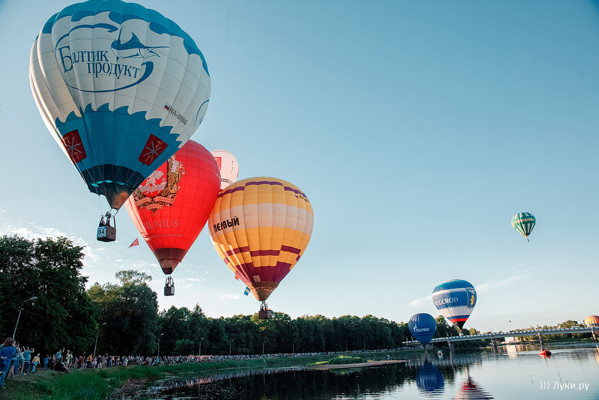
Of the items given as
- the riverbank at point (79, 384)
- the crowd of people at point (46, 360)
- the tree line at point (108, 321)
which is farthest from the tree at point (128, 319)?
the riverbank at point (79, 384)

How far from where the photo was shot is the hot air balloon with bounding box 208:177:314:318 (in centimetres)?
2550

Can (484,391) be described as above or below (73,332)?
below

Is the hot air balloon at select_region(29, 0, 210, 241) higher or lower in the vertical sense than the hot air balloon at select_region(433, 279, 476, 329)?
higher

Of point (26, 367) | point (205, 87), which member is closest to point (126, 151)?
point (205, 87)

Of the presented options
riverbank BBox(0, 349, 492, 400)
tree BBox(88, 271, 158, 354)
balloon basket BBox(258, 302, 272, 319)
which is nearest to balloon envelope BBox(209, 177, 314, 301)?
balloon basket BBox(258, 302, 272, 319)

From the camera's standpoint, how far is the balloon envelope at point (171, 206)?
74.6ft

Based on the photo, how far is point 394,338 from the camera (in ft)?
387

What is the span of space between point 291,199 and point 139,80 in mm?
12706

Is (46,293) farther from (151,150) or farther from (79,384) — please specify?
(151,150)

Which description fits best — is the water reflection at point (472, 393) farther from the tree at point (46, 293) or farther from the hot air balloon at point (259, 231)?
the tree at point (46, 293)

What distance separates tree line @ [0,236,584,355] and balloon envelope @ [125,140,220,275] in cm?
800

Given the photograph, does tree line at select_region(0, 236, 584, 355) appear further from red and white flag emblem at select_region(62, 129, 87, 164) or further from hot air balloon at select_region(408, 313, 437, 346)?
hot air balloon at select_region(408, 313, 437, 346)

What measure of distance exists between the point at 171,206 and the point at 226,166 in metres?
A: 9.36

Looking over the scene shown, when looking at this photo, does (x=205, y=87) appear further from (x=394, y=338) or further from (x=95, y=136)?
(x=394, y=338)
